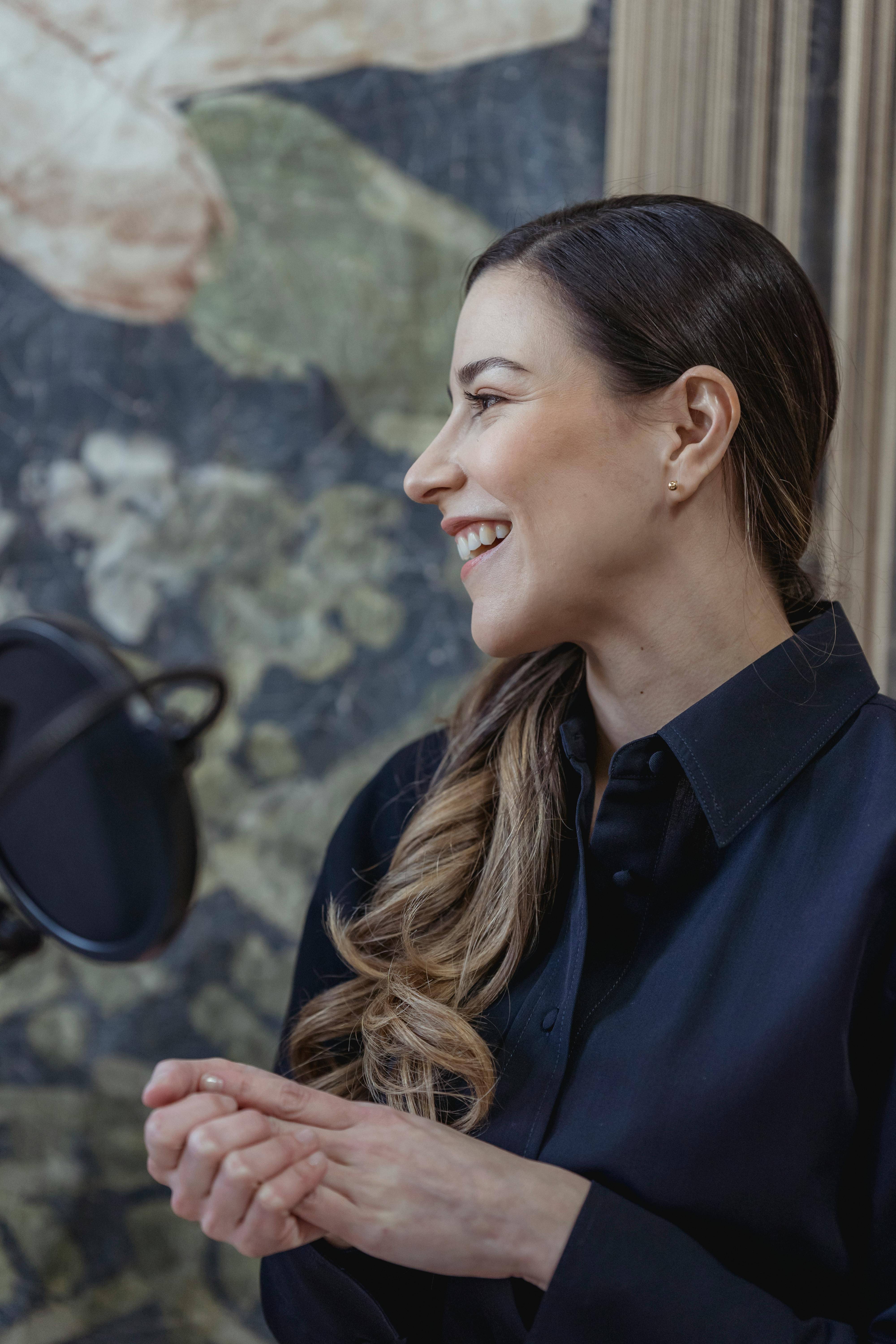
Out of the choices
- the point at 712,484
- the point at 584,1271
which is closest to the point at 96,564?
the point at 712,484

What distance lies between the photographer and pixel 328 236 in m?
1.56

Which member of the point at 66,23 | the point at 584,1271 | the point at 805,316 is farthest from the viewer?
the point at 66,23

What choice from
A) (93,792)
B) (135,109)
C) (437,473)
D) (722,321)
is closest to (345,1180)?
(93,792)

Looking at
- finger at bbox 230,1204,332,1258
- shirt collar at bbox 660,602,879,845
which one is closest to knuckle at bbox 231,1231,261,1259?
finger at bbox 230,1204,332,1258

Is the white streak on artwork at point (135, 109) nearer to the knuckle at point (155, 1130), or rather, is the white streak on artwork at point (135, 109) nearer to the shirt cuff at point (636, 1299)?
the knuckle at point (155, 1130)

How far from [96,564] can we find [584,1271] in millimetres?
1113

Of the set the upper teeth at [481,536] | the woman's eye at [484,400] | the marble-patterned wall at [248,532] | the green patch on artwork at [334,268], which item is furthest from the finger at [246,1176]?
the green patch on artwork at [334,268]

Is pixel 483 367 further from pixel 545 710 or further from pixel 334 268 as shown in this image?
pixel 334 268

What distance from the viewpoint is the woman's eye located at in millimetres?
1000

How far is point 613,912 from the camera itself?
0.96m

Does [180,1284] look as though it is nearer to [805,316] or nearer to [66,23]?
[805,316]

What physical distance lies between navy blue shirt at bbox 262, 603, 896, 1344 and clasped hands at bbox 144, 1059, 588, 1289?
5 centimetres

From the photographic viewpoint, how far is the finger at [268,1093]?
76 cm

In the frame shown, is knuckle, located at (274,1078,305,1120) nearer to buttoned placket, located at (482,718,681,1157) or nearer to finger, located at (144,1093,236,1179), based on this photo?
finger, located at (144,1093,236,1179)
